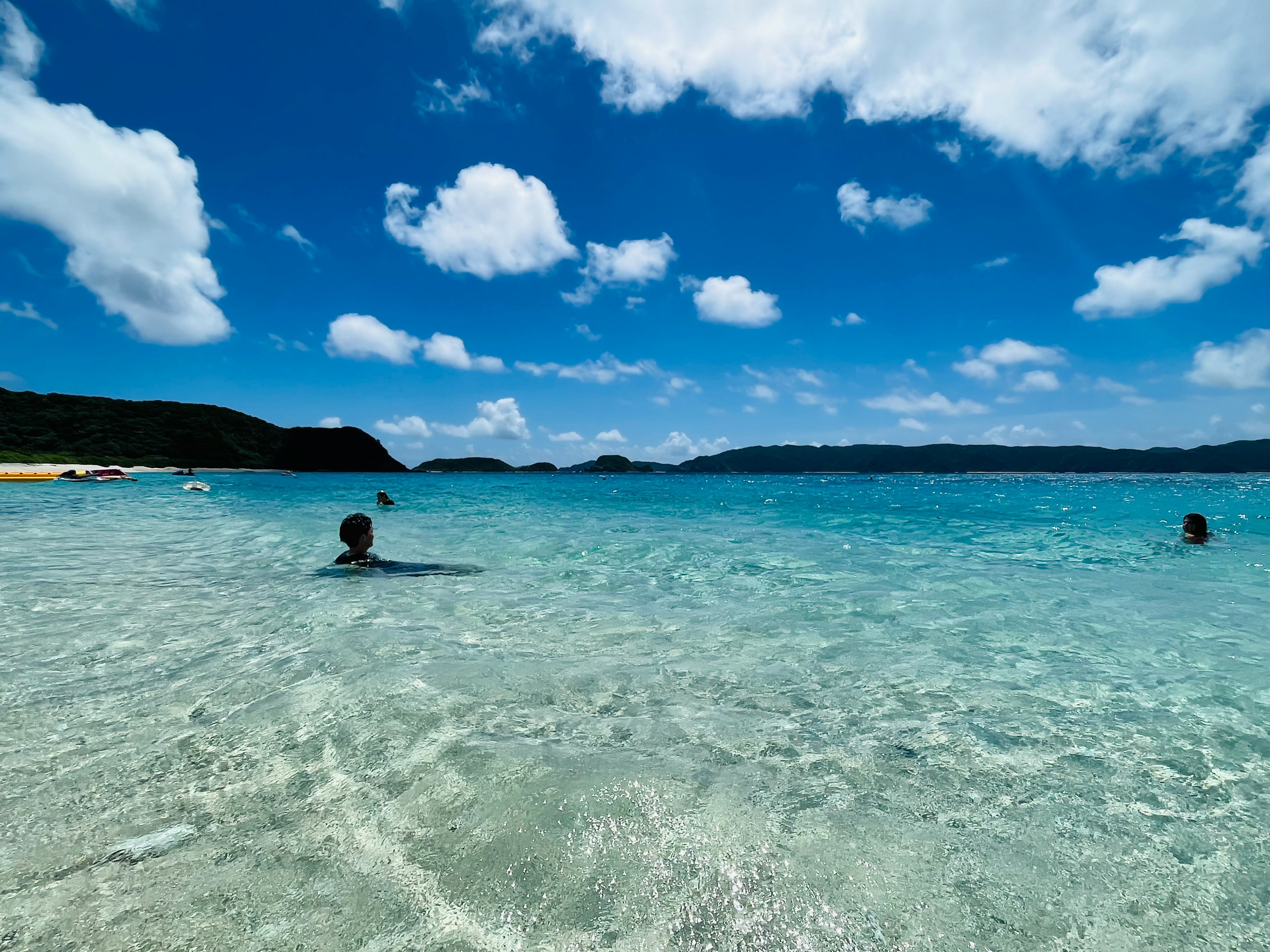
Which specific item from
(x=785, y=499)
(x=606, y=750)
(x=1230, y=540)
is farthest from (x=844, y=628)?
(x=785, y=499)

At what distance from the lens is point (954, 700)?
19.8ft

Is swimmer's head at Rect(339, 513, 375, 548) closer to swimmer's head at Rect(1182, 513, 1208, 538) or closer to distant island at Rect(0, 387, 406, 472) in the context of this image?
swimmer's head at Rect(1182, 513, 1208, 538)

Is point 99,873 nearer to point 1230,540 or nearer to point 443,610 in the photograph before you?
point 443,610

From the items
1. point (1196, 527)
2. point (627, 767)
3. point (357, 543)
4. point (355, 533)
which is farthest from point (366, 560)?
point (1196, 527)

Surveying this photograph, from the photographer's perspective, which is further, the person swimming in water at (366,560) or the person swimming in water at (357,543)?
the person swimming in water at (357,543)

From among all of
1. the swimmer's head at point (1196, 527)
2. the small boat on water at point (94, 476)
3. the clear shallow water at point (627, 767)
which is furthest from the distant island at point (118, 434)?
the swimmer's head at point (1196, 527)

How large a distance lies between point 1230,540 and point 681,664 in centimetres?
2829

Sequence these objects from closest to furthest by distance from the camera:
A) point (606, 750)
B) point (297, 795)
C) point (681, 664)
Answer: point (297, 795) → point (606, 750) → point (681, 664)

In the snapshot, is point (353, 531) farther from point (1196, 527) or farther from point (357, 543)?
point (1196, 527)

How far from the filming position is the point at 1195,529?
2073cm

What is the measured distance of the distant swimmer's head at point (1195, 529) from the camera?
20.7 metres

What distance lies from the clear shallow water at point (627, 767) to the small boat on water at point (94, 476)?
6766 cm

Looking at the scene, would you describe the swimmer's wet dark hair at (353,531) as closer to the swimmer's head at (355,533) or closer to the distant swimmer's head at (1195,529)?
the swimmer's head at (355,533)

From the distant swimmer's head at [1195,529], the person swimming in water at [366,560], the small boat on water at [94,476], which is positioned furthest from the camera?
the small boat on water at [94,476]
